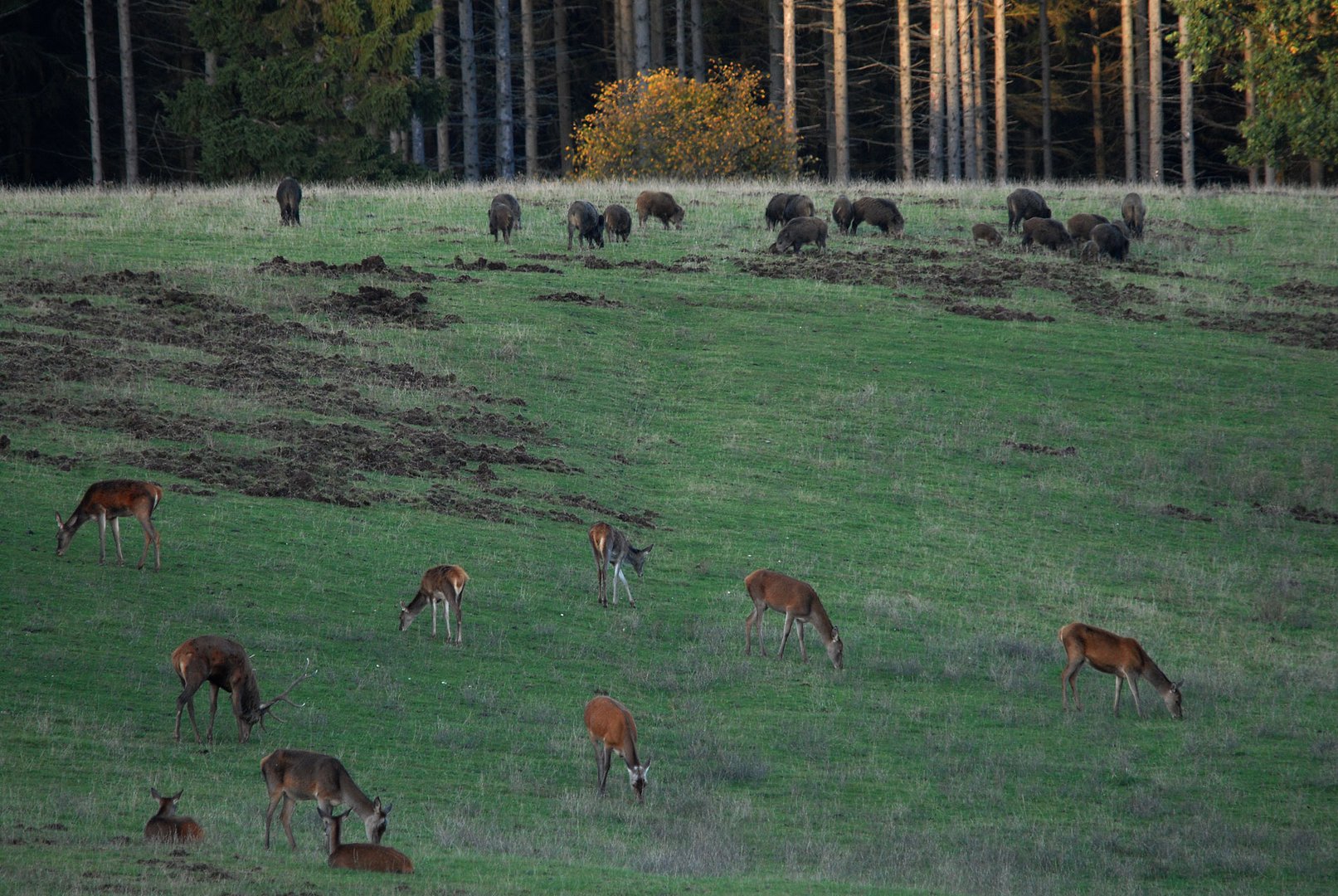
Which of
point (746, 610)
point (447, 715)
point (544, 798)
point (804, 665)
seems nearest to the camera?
point (544, 798)

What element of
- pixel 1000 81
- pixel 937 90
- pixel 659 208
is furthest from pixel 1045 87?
pixel 659 208

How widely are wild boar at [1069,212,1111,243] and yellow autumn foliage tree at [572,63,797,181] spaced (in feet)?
52.9

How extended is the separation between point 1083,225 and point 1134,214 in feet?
6.79

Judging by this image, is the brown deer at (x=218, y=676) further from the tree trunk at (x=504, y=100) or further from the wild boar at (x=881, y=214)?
the tree trunk at (x=504, y=100)

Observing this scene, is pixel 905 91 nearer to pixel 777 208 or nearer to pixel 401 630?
pixel 777 208

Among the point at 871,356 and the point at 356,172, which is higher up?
the point at 356,172

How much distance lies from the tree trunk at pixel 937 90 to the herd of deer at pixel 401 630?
46.3 m

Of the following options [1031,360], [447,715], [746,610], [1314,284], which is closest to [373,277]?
[1031,360]

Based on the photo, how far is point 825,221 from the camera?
4216cm

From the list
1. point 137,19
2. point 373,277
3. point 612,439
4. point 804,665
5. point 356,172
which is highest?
point 137,19

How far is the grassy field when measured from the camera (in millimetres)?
13023

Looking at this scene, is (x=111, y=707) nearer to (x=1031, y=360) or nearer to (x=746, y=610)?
(x=746, y=610)

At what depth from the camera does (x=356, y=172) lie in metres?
57.5

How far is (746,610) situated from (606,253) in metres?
20.6
